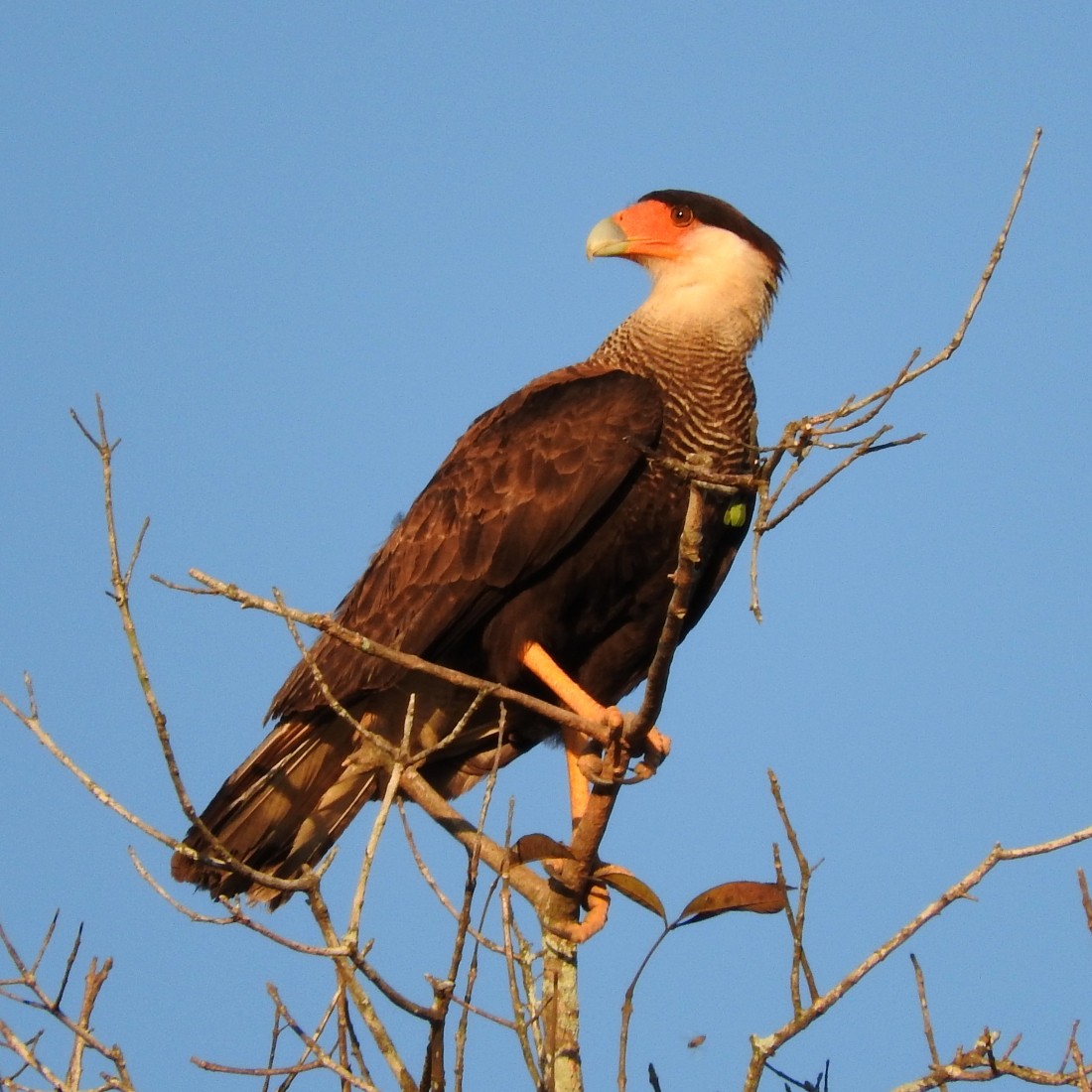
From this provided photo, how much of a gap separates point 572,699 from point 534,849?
76cm

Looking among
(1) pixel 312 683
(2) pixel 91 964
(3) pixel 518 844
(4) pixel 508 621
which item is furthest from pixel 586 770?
(2) pixel 91 964

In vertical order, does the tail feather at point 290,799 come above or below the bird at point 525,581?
below

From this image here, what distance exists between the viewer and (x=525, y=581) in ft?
16.8

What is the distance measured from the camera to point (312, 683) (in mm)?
5203

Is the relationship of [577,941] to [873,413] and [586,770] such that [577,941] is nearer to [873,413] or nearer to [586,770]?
[586,770]

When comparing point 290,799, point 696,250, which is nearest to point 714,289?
point 696,250

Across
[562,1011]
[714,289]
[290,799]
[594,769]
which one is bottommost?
[562,1011]

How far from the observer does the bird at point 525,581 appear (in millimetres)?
5027

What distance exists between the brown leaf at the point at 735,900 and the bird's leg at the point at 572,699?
0.55 meters

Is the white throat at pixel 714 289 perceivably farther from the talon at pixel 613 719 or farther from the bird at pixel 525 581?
the talon at pixel 613 719

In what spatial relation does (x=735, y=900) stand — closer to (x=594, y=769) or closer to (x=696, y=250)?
(x=594, y=769)

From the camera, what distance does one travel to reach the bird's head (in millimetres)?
5793

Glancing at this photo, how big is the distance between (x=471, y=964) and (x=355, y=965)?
0.47m

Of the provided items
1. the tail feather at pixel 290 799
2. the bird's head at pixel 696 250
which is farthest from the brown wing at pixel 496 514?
the bird's head at pixel 696 250
